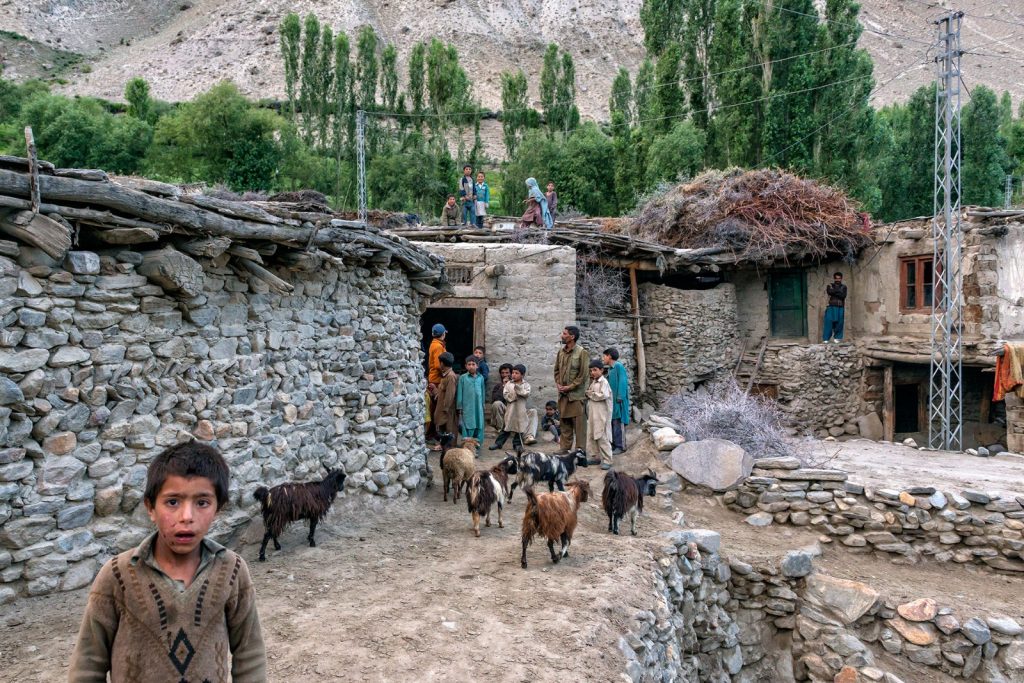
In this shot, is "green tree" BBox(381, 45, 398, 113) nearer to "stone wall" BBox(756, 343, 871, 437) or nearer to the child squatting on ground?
"stone wall" BBox(756, 343, 871, 437)

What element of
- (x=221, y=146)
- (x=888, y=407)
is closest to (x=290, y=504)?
(x=888, y=407)

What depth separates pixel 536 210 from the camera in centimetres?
1348

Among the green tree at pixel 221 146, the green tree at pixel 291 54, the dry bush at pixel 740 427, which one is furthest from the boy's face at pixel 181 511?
the green tree at pixel 291 54

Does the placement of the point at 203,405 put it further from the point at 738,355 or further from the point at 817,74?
the point at 817,74

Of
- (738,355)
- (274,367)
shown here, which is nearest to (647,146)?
(738,355)

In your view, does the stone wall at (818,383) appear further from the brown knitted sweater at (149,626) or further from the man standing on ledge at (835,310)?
the brown knitted sweater at (149,626)

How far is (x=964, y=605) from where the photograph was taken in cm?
712

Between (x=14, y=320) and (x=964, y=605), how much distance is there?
27.0 ft

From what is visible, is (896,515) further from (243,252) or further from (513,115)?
(513,115)

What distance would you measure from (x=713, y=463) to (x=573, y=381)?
2.02m

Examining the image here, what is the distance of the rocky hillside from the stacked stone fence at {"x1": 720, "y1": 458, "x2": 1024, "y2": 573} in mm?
54786

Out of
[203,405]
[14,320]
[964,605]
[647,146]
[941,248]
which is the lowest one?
[964,605]

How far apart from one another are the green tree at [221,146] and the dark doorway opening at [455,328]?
1475 centimetres

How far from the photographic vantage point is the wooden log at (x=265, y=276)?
17.0 feet
